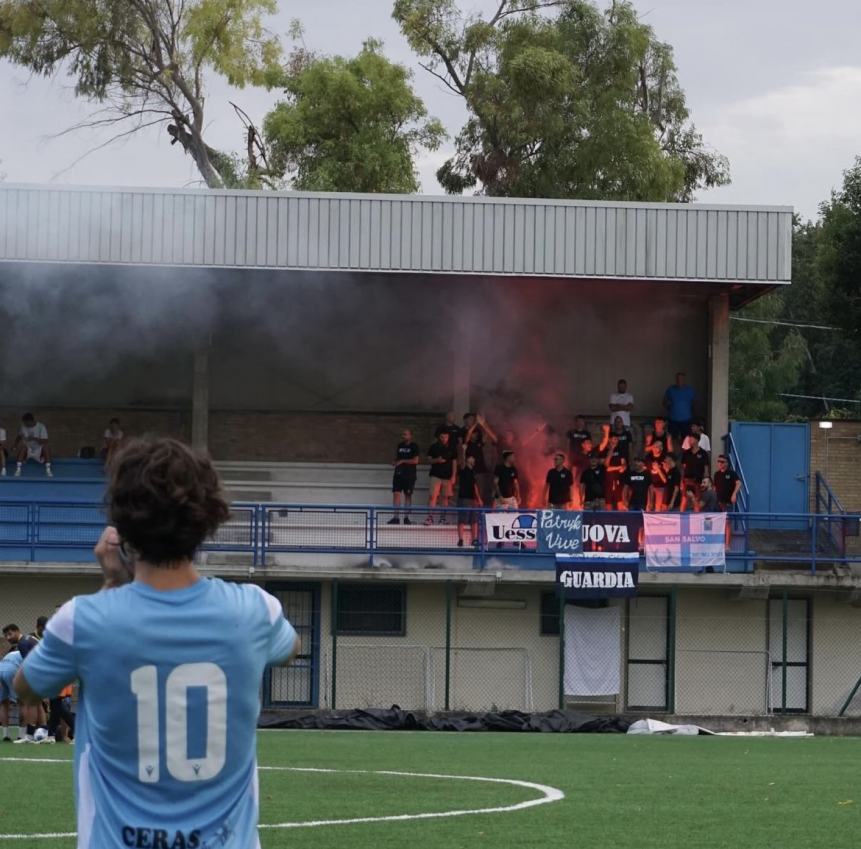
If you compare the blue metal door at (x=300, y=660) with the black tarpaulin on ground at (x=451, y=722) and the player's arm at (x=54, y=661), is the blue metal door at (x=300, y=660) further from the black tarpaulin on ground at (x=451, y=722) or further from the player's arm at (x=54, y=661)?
the player's arm at (x=54, y=661)

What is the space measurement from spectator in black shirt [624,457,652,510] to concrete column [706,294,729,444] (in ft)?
8.80

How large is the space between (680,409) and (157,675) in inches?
1182

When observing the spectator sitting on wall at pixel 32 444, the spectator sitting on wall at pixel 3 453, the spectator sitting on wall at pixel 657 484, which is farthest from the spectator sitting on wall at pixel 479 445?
the spectator sitting on wall at pixel 3 453

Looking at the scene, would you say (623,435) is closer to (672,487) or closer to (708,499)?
(672,487)

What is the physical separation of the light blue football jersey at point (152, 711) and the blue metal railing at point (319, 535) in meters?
24.7

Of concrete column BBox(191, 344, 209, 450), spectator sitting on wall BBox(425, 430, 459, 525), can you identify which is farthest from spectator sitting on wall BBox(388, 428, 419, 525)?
concrete column BBox(191, 344, 209, 450)

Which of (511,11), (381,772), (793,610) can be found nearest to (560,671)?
(793,610)

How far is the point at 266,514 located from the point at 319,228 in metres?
5.64

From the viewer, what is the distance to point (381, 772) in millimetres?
14727

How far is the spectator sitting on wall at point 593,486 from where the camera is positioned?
30.4 m

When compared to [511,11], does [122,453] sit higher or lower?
lower

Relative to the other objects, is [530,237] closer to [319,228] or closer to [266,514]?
[319,228]

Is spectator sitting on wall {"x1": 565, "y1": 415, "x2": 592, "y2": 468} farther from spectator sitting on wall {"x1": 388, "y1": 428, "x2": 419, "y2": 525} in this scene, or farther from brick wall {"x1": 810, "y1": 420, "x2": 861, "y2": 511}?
brick wall {"x1": 810, "y1": 420, "x2": 861, "y2": 511}

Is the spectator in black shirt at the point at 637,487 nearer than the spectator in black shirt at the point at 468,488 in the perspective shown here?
Yes
